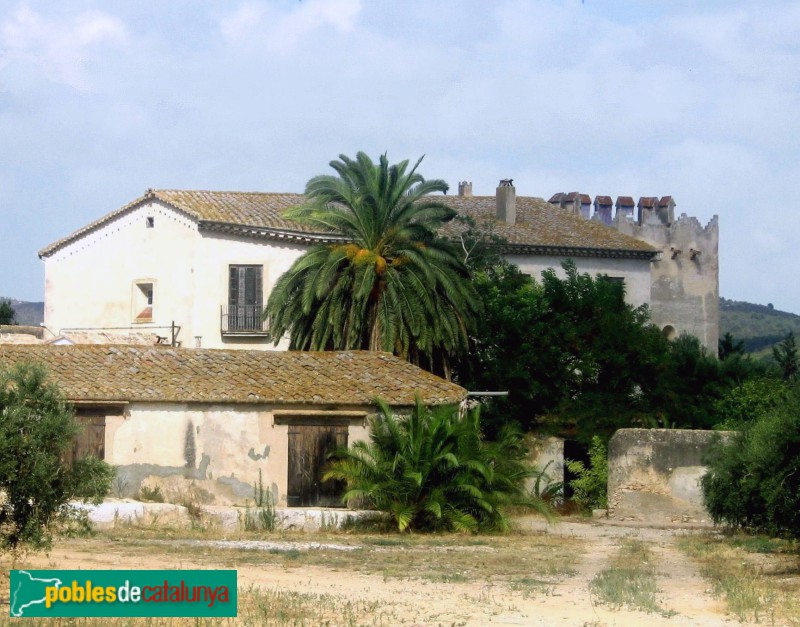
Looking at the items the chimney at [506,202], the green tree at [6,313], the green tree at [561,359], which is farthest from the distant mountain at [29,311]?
the green tree at [561,359]

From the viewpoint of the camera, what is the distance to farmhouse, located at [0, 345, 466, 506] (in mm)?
26797

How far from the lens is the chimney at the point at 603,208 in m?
61.1

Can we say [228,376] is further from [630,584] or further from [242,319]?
[242,319]

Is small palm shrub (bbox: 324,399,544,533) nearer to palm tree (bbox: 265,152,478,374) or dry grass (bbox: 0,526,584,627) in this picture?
dry grass (bbox: 0,526,584,627)

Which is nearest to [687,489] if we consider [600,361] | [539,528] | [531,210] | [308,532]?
[539,528]

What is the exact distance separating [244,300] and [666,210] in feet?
85.2

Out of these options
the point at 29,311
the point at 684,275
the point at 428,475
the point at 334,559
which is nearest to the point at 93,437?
the point at 428,475

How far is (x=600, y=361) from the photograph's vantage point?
36.8m

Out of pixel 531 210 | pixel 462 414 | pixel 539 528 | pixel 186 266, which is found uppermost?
pixel 531 210

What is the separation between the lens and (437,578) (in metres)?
18.1

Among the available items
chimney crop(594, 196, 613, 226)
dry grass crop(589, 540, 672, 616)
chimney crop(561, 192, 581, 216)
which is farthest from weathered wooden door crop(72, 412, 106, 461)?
chimney crop(594, 196, 613, 226)

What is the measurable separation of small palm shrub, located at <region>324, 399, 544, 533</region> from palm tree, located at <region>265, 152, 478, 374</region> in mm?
6914

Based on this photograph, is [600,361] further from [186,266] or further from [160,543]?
[160,543]

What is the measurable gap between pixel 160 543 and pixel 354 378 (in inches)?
300
